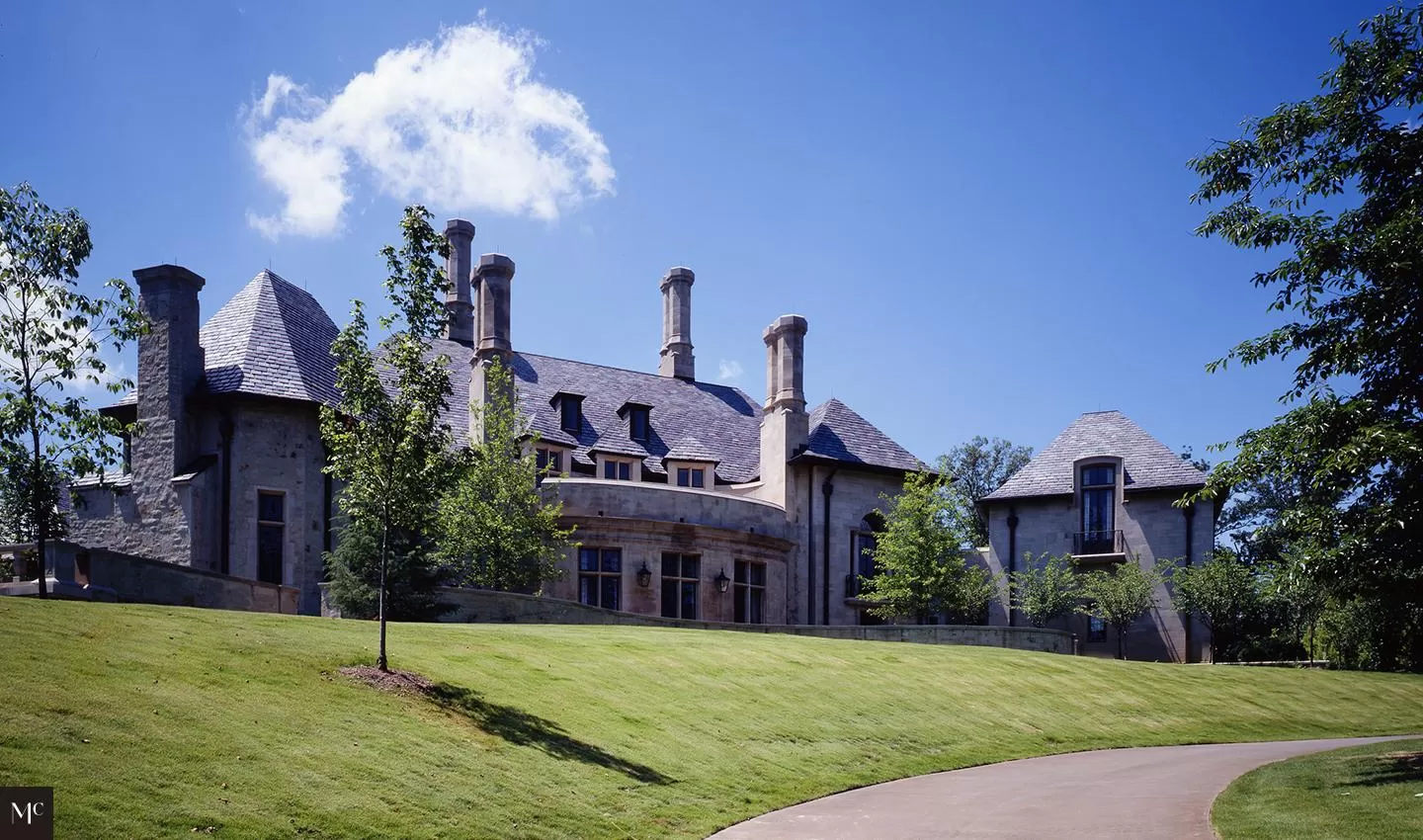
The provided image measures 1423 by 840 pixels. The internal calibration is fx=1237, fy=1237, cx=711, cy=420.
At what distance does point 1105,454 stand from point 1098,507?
6.95ft

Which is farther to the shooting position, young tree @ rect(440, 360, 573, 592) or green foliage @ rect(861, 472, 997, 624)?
green foliage @ rect(861, 472, 997, 624)

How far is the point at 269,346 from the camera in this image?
37031mm

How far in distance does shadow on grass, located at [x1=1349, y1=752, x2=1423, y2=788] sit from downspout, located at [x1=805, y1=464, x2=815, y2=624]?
25.5 meters

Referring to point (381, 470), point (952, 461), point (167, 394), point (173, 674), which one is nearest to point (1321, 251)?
point (381, 470)

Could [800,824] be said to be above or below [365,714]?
below

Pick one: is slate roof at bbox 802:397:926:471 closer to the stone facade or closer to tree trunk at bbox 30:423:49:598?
the stone facade

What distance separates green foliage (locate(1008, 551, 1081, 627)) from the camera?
4622cm

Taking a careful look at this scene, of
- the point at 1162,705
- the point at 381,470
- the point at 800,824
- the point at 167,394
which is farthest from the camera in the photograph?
the point at 167,394

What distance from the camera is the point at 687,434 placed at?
159 feet

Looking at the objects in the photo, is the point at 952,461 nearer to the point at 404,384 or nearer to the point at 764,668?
the point at 764,668

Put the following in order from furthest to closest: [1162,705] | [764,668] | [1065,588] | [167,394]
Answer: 1. [1065,588]
2. [167,394]
3. [1162,705]
4. [764,668]

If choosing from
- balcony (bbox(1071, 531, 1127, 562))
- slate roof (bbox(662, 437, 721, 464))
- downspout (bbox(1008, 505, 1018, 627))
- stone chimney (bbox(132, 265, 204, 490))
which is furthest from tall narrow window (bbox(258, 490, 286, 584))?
balcony (bbox(1071, 531, 1127, 562))

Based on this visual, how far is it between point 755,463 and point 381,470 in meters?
29.9

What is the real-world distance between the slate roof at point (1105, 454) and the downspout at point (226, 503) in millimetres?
29111
